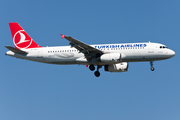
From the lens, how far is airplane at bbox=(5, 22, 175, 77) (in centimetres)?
4597

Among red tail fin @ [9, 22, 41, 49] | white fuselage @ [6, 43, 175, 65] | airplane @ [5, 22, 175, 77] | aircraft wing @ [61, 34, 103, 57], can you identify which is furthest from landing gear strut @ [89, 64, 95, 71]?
red tail fin @ [9, 22, 41, 49]

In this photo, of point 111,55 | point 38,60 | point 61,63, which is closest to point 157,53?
point 111,55

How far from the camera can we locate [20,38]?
51906 millimetres

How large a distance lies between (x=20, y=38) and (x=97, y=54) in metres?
13.5

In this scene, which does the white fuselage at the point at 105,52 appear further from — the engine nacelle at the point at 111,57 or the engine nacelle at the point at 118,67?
the engine nacelle at the point at 118,67

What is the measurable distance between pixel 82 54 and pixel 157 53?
11.0 m

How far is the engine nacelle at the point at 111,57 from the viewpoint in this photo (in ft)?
148

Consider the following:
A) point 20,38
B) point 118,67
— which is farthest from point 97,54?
point 20,38

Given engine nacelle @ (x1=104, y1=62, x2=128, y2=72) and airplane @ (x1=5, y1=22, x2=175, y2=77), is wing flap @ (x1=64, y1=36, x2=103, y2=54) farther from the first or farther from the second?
engine nacelle @ (x1=104, y1=62, x2=128, y2=72)

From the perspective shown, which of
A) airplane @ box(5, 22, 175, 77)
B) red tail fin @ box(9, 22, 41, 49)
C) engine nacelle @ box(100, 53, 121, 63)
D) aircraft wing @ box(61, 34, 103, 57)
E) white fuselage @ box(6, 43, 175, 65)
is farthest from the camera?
red tail fin @ box(9, 22, 41, 49)

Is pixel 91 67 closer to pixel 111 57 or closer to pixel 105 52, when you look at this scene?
pixel 105 52

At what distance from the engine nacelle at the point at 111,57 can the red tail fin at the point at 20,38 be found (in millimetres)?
11553

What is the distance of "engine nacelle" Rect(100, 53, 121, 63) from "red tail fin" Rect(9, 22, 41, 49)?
11553mm

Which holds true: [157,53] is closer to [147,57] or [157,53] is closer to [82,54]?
[147,57]
